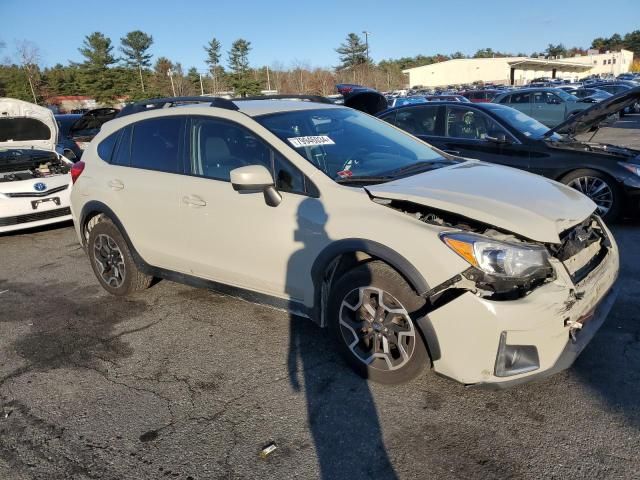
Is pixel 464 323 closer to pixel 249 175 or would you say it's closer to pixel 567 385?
pixel 567 385

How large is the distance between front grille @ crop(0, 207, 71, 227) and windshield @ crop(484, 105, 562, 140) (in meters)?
6.42

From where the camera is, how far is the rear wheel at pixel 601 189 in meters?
6.31

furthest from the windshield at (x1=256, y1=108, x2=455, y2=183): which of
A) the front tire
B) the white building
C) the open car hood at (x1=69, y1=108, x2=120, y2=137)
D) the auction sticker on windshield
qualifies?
the white building

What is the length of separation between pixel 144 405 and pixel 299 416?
0.97m

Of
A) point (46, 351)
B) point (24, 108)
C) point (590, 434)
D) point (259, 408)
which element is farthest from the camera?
point (24, 108)

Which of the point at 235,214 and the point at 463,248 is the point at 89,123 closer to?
the point at 235,214

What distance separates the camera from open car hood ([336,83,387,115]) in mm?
7020

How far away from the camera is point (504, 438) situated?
2.64 m

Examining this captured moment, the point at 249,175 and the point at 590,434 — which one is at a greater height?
the point at 249,175

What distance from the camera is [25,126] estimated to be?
8.76m

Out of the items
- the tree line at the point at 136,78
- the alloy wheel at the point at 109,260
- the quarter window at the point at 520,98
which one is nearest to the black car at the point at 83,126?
the alloy wheel at the point at 109,260

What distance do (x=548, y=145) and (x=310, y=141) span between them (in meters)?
4.31

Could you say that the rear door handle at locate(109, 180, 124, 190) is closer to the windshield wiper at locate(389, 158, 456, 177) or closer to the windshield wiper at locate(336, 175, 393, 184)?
the windshield wiper at locate(336, 175, 393, 184)

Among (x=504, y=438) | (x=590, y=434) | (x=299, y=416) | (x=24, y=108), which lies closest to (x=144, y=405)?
(x=299, y=416)
